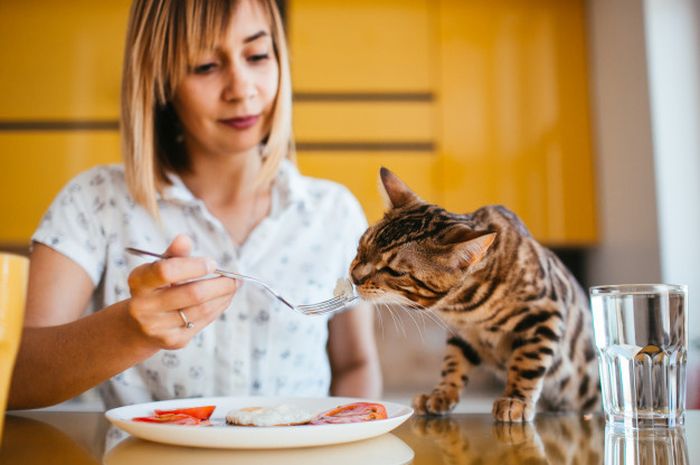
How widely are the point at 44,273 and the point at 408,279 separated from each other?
613 millimetres

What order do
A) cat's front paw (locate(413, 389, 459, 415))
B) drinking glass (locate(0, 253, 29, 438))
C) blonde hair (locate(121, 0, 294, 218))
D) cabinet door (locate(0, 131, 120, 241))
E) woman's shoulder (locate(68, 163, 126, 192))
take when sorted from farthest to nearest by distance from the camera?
Answer: cabinet door (locate(0, 131, 120, 241))
woman's shoulder (locate(68, 163, 126, 192))
blonde hair (locate(121, 0, 294, 218))
cat's front paw (locate(413, 389, 459, 415))
drinking glass (locate(0, 253, 29, 438))

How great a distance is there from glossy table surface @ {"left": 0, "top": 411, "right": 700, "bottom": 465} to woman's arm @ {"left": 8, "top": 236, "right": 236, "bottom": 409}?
8 cm

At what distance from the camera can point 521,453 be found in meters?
0.56

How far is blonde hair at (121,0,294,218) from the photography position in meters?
0.92

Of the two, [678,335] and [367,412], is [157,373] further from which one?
[678,335]

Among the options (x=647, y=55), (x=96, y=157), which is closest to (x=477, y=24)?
(x=647, y=55)

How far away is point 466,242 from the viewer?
0.60 metres

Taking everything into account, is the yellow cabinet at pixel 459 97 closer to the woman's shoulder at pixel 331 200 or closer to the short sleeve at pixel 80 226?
the woman's shoulder at pixel 331 200

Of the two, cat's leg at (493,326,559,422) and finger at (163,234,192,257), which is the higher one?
finger at (163,234,192,257)

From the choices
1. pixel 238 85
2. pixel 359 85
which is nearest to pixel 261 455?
pixel 238 85

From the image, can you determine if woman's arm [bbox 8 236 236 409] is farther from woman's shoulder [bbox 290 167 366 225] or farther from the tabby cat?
woman's shoulder [bbox 290 167 366 225]

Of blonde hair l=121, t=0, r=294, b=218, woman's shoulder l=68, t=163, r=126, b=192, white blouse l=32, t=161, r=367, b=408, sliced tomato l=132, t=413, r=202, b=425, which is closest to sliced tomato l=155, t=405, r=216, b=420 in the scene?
sliced tomato l=132, t=413, r=202, b=425

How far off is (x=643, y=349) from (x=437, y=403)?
23 cm

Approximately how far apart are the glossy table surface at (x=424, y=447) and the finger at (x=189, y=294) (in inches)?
4.7
